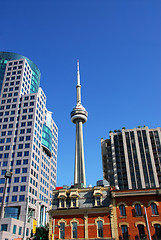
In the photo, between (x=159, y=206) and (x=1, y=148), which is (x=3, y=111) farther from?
(x=159, y=206)

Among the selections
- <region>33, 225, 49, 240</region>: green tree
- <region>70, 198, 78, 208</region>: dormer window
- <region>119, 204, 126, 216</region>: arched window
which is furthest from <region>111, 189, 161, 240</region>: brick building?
<region>33, 225, 49, 240</region>: green tree

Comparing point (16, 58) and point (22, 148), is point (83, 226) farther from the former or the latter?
point (16, 58)

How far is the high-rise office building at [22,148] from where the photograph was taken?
265 feet

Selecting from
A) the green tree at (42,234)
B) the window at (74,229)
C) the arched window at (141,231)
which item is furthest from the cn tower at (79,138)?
the arched window at (141,231)

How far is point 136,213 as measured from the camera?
40.9 metres

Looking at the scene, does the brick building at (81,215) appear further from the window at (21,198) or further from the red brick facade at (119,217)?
the window at (21,198)

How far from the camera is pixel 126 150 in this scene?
9606 centimetres

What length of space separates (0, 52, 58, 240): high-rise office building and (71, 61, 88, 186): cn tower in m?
14.3

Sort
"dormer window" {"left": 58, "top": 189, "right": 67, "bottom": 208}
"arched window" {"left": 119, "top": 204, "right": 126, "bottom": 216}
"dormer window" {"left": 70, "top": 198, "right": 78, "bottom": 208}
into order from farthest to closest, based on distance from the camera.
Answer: "dormer window" {"left": 58, "top": 189, "right": 67, "bottom": 208} → "dormer window" {"left": 70, "top": 198, "right": 78, "bottom": 208} → "arched window" {"left": 119, "top": 204, "right": 126, "bottom": 216}

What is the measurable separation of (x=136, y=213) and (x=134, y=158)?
55034 mm

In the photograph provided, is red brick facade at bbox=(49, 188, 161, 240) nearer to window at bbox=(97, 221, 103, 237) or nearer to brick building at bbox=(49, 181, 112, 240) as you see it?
brick building at bbox=(49, 181, 112, 240)

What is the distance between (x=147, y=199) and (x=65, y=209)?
14.5 metres

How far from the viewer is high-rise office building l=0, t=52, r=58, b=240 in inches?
3184

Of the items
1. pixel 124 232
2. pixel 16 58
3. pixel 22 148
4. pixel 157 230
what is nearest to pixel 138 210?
pixel 157 230
